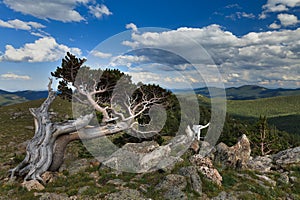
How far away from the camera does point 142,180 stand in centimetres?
1822

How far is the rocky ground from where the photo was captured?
53.4 ft

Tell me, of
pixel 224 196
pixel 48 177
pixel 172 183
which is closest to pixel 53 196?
pixel 48 177

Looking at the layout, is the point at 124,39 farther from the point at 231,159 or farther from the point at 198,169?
the point at 231,159

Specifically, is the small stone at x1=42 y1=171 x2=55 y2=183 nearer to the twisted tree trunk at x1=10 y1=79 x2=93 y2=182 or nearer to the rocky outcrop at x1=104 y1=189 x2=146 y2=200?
the twisted tree trunk at x1=10 y1=79 x2=93 y2=182

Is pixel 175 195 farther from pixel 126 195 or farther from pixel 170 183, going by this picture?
pixel 126 195

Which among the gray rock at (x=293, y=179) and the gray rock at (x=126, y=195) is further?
the gray rock at (x=293, y=179)

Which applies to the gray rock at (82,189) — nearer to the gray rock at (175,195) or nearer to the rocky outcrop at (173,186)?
the rocky outcrop at (173,186)

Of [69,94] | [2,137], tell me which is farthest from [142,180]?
[2,137]

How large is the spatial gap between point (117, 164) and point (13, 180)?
892 cm

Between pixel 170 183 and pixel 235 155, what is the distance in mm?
10064

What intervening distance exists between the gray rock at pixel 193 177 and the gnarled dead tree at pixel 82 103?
9.67 m

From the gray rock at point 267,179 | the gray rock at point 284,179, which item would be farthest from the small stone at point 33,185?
the gray rock at point 284,179

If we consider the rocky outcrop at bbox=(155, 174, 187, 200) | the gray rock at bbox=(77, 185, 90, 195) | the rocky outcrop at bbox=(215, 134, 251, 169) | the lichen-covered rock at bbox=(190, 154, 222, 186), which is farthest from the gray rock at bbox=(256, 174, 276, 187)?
the gray rock at bbox=(77, 185, 90, 195)

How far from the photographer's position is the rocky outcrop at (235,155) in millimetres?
23172
